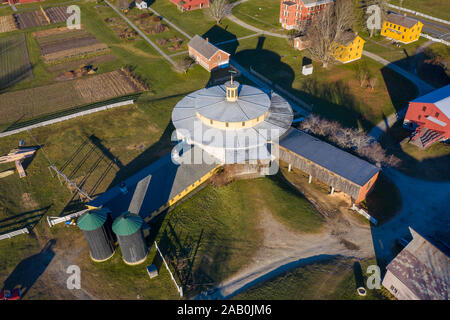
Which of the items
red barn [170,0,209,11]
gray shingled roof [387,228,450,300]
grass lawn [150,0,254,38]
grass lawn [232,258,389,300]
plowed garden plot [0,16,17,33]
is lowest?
grass lawn [232,258,389,300]

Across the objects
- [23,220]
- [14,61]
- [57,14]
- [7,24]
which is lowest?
[23,220]

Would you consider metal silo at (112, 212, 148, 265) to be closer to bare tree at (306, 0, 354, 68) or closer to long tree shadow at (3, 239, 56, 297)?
long tree shadow at (3, 239, 56, 297)

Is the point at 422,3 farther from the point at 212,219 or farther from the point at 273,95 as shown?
the point at 212,219

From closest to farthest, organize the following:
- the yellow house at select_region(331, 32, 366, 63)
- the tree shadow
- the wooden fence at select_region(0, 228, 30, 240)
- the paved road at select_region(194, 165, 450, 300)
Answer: the paved road at select_region(194, 165, 450, 300)
the wooden fence at select_region(0, 228, 30, 240)
the tree shadow
the yellow house at select_region(331, 32, 366, 63)

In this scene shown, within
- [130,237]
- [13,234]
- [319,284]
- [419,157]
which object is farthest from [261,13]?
[13,234]

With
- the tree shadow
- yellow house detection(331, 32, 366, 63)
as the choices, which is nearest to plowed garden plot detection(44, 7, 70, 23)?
the tree shadow

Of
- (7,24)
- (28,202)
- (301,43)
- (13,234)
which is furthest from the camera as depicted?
(7,24)

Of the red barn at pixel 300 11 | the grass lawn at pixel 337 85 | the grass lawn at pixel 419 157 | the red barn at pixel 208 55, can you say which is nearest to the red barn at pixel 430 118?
the grass lawn at pixel 419 157

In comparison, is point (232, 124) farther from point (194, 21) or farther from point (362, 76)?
point (194, 21)
